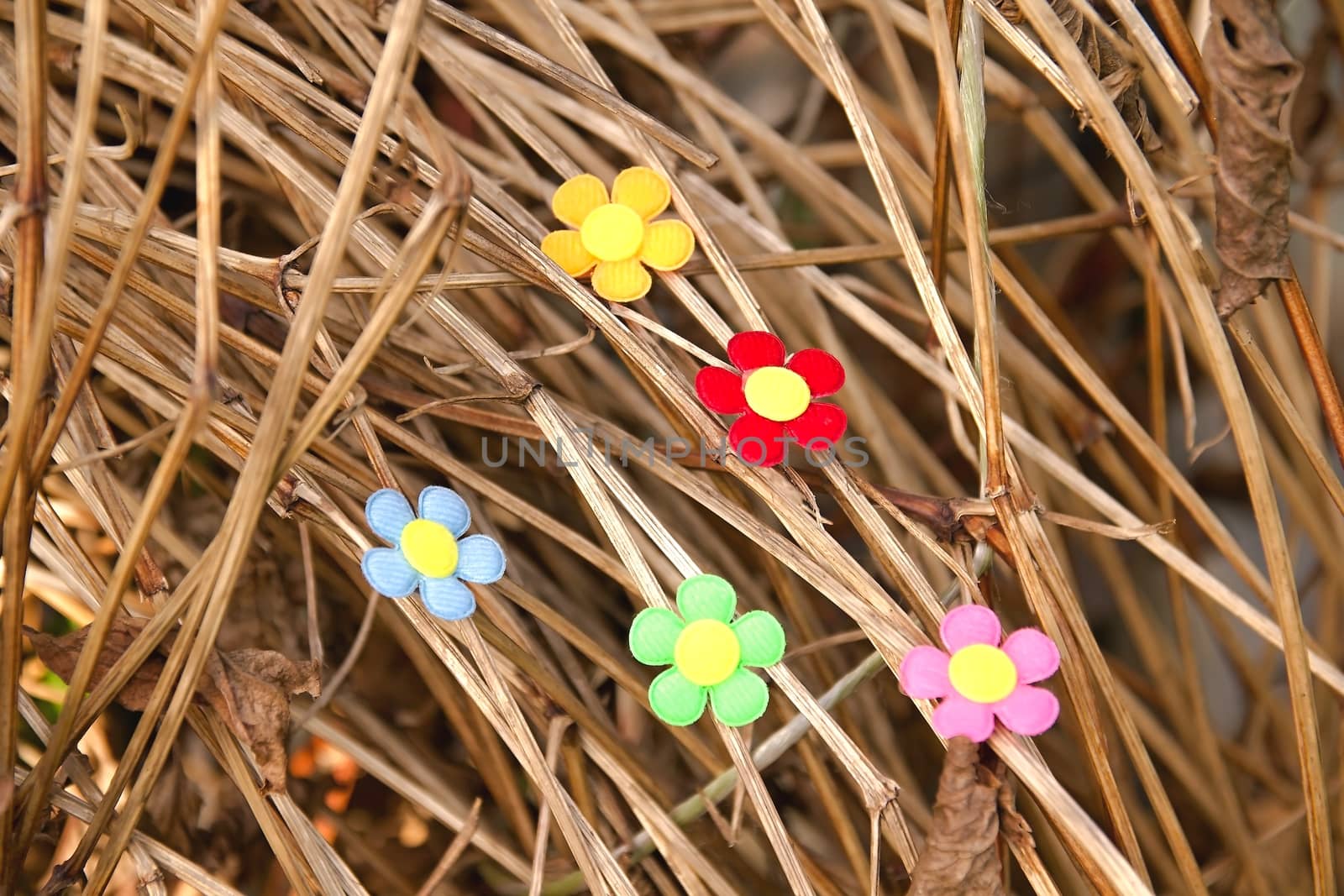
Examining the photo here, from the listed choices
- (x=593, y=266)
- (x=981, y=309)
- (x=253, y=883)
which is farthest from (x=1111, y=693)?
(x=253, y=883)

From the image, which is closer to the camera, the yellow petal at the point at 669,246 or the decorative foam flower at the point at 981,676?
the decorative foam flower at the point at 981,676

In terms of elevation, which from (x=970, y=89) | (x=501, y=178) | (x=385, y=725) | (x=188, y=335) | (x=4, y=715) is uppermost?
(x=501, y=178)

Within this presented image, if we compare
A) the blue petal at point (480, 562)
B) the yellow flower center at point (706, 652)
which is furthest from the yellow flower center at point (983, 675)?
the blue petal at point (480, 562)

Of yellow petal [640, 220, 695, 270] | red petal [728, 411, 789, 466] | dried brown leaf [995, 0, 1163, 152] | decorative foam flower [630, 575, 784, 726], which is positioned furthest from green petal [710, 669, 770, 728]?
dried brown leaf [995, 0, 1163, 152]

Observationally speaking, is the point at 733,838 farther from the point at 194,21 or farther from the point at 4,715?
the point at 194,21

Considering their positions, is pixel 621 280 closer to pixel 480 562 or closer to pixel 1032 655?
pixel 480 562

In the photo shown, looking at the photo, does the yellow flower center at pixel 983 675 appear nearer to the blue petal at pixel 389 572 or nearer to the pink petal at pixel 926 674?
the pink petal at pixel 926 674
